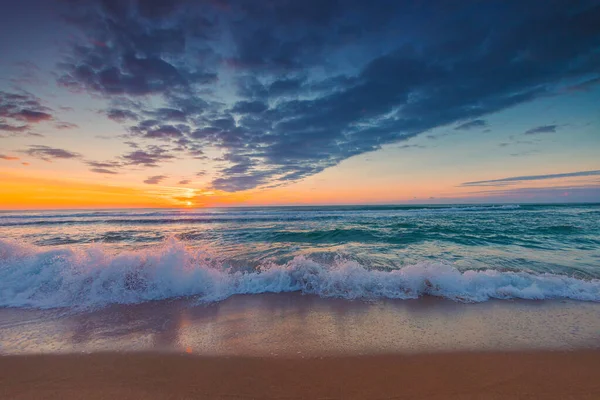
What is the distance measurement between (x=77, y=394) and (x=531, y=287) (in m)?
8.13

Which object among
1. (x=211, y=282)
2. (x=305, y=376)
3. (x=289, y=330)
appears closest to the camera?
(x=305, y=376)

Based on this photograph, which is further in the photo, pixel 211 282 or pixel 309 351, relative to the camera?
pixel 211 282

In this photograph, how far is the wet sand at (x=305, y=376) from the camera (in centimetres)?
287

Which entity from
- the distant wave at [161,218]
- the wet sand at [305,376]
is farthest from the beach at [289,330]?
the distant wave at [161,218]

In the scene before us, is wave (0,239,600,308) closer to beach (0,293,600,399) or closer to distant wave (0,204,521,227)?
beach (0,293,600,399)

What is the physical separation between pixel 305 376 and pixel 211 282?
396 centimetres

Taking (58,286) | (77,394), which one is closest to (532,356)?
(77,394)

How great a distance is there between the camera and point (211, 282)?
6.38m

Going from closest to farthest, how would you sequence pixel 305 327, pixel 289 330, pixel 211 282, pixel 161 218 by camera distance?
pixel 289 330, pixel 305 327, pixel 211 282, pixel 161 218

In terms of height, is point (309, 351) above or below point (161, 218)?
below

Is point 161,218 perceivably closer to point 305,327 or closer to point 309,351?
point 305,327

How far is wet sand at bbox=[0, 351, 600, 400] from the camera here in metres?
2.87

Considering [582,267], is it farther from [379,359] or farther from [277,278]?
[277,278]

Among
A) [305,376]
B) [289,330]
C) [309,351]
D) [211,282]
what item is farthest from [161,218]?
[305,376]
